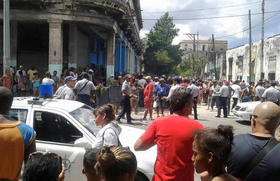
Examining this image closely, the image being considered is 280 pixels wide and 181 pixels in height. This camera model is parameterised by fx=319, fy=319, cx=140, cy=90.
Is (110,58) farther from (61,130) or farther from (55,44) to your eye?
(61,130)

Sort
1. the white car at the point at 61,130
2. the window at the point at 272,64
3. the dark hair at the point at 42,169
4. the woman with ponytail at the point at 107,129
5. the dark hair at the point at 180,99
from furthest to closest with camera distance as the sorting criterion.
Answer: the window at the point at 272,64 → the white car at the point at 61,130 → the woman with ponytail at the point at 107,129 → the dark hair at the point at 180,99 → the dark hair at the point at 42,169

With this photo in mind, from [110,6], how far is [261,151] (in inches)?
695

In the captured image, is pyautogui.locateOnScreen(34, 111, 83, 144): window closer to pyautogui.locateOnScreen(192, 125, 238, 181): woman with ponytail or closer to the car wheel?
the car wheel

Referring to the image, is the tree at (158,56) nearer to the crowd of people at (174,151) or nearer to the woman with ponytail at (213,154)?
the crowd of people at (174,151)

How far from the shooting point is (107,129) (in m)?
3.78

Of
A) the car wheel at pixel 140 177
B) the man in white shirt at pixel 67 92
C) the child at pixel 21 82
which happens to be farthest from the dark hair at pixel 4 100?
the child at pixel 21 82

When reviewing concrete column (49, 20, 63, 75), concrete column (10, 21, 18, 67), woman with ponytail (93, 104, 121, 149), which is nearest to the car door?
woman with ponytail (93, 104, 121, 149)

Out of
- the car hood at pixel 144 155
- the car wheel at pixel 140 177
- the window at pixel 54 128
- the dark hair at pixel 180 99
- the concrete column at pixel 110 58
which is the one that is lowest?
the car wheel at pixel 140 177

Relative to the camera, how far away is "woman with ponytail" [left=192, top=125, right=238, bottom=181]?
2070 mm

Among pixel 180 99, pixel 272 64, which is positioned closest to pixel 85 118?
pixel 180 99

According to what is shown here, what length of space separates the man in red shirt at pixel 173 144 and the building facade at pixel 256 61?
28422 mm

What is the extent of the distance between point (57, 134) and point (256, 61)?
36.8 meters

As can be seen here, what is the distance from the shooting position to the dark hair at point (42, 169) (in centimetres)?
191

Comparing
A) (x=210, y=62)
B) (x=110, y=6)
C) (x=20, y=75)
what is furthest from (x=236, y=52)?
(x=20, y=75)
